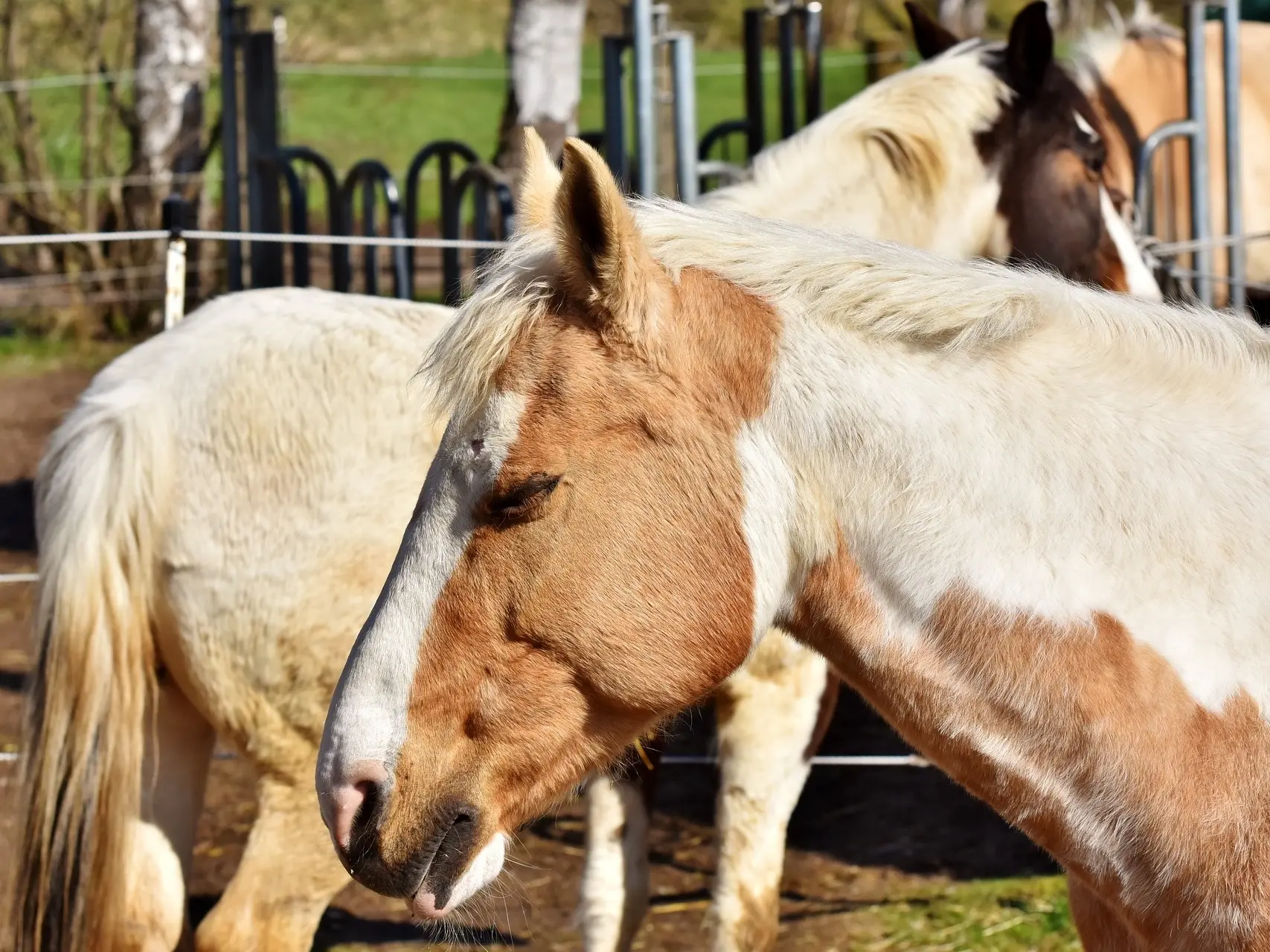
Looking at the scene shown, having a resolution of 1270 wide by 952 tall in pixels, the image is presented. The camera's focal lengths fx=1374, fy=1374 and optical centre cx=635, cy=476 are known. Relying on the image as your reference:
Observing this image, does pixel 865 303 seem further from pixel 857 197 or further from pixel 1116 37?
pixel 1116 37

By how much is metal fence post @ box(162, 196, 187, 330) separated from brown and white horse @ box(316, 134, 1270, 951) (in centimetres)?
202

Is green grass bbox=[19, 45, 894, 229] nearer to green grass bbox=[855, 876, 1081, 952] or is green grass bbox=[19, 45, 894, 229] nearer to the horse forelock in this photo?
green grass bbox=[855, 876, 1081, 952]

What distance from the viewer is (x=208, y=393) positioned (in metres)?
2.64

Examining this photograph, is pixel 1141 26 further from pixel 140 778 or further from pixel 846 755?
pixel 140 778

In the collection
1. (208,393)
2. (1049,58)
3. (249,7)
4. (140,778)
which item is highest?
(249,7)

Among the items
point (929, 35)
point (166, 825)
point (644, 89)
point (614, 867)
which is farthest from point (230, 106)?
point (614, 867)

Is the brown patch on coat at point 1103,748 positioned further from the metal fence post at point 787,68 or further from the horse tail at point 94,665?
the metal fence post at point 787,68

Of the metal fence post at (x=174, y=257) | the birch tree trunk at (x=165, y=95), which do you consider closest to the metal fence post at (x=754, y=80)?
the metal fence post at (x=174, y=257)

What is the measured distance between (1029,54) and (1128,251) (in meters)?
0.58

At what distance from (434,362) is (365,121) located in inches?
669

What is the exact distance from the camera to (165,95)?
9.97m

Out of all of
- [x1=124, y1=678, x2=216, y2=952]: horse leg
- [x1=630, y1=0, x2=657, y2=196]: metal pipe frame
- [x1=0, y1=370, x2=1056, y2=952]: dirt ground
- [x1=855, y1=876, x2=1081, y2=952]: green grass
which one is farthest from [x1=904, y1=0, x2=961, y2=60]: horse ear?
[x1=124, y1=678, x2=216, y2=952]: horse leg

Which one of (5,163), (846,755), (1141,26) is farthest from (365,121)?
(846,755)

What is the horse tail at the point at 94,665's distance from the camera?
2.59m
